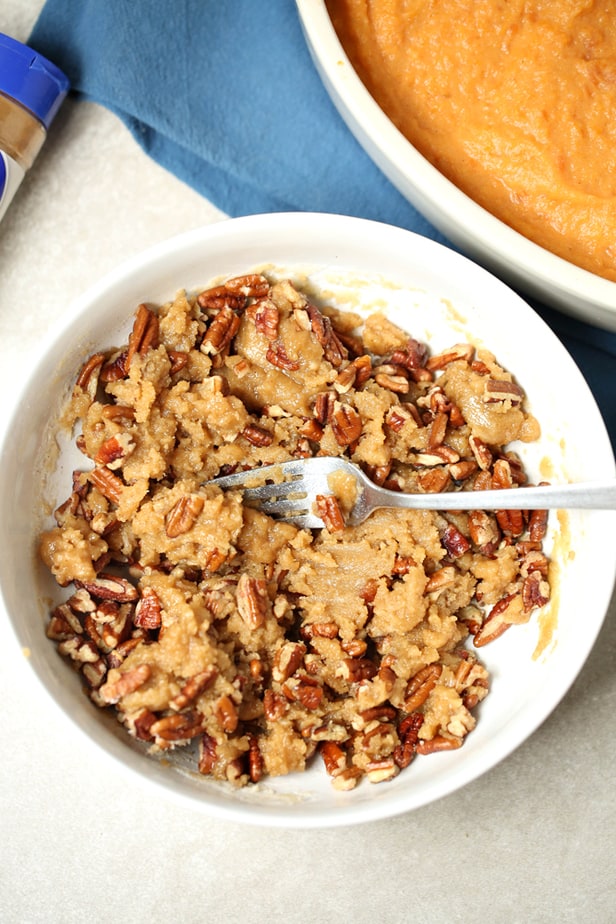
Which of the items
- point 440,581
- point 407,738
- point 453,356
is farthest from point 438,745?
point 453,356

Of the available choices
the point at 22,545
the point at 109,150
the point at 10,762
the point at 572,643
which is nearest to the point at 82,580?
the point at 22,545

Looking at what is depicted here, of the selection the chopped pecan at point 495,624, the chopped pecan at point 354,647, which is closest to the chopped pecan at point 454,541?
the chopped pecan at point 495,624

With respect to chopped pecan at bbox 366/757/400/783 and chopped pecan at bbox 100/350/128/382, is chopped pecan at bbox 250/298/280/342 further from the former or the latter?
chopped pecan at bbox 366/757/400/783

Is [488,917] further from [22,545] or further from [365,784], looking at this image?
[22,545]

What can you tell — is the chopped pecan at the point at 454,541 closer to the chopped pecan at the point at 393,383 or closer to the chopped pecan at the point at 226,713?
the chopped pecan at the point at 393,383

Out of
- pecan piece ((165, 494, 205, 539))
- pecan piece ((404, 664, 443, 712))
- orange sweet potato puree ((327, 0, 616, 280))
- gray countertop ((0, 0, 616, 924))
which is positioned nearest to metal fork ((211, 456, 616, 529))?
pecan piece ((165, 494, 205, 539))

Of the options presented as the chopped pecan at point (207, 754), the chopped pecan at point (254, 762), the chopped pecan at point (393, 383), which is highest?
the chopped pecan at point (393, 383)

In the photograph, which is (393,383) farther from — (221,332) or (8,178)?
(8,178)
